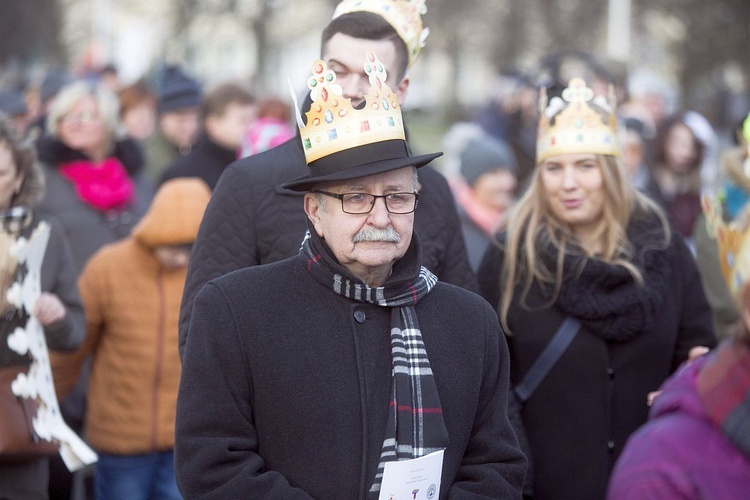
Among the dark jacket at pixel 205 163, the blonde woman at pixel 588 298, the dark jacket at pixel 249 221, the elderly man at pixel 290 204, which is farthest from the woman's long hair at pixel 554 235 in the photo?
the dark jacket at pixel 205 163

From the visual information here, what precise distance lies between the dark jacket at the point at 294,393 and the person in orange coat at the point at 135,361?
2386mm

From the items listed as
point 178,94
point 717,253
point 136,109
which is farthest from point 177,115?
point 717,253

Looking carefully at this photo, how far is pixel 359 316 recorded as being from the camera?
121 inches

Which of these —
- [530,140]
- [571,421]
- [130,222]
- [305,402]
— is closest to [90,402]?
[130,222]

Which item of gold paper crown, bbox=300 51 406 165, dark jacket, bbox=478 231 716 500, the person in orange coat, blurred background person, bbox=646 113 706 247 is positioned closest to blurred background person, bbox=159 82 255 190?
the person in orange coat

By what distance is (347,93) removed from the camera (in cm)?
368

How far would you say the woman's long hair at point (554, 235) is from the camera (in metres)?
4.50

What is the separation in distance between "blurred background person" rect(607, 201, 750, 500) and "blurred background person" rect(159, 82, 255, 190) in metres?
5.24

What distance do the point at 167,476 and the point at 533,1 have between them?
3207cm

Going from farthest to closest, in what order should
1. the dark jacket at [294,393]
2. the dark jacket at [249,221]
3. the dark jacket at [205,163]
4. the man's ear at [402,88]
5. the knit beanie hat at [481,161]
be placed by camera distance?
the dark jacket at [205,163] < the knit beanie hat at [481,161] < the man's ear at [402,88] < the dark jacket at [249,221] < the dark jacket at [294,393]

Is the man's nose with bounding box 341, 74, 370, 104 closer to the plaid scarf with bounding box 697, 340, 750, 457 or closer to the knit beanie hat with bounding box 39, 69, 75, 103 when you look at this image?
the plaid scarf with bounding box 697, 340, 750, 457

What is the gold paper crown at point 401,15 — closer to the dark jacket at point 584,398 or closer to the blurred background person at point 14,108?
the dark jacket at point 584,398

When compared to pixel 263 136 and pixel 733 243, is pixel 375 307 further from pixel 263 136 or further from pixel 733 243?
pixel 263 136

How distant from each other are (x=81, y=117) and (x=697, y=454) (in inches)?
208
